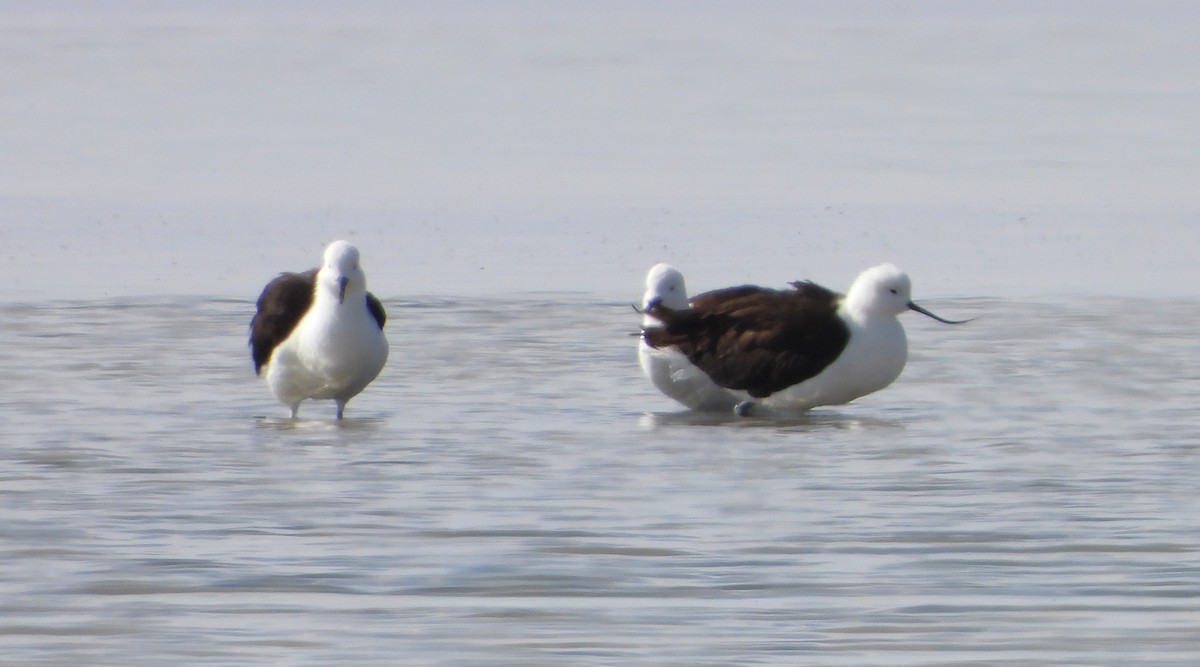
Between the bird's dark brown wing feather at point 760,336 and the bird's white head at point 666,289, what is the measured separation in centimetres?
24

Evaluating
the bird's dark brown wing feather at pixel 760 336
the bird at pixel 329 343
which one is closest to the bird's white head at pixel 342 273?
the bird at pixel 329 343

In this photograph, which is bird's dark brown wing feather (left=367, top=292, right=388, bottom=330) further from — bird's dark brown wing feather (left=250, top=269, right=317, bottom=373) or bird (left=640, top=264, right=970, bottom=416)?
bird (left=640, top=264, right=970, bottom=416)

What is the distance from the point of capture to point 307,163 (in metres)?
22.9

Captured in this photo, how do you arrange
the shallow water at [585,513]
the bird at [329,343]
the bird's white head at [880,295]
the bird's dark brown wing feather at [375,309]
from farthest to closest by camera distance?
1. the bird's dark brown wing feather at [375,309]
2. the bird's white head at [880,295]
3. the bird at [329,343]
4. the shallow water at [585,513]

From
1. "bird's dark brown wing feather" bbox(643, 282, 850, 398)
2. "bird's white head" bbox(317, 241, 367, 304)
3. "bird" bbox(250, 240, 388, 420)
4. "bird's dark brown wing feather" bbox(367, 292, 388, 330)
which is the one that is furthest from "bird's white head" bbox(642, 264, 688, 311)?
"bird's white head" bbox(317, 241, 367, 304)

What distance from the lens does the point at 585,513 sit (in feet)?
26.2

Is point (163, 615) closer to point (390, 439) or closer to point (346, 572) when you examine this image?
point (346, 572)

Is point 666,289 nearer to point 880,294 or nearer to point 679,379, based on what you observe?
point 679,379

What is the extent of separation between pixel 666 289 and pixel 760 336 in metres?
0.76

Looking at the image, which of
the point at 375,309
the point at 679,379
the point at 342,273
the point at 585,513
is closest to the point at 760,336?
the point at 679,379

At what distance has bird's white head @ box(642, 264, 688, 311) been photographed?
1170 centimetres

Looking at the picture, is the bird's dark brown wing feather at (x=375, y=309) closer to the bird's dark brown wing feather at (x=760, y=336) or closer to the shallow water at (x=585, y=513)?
the shallow water at (x=585, y=513)

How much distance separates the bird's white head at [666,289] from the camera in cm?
1170

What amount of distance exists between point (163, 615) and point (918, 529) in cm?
239
